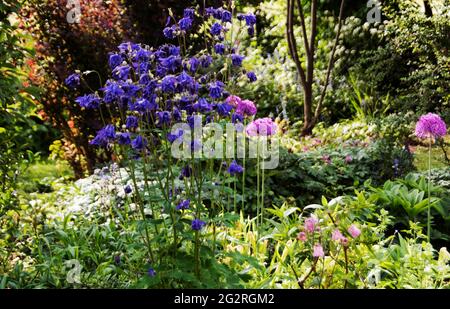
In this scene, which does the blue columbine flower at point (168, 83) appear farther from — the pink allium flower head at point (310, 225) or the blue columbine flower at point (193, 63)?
the pink allium flower head at point (310, 225)

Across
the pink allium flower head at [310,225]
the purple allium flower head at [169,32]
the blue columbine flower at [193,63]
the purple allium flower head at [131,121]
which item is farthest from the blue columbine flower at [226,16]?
the pink allium flower head at [310,225]

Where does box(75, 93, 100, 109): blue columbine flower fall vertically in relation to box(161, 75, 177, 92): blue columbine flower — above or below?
below

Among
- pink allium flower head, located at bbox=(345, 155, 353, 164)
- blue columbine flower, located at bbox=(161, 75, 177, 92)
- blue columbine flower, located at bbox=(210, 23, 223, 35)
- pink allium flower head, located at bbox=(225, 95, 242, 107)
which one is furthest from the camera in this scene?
pink allium flower head, located at bbox=(345, 155, 353, 164)

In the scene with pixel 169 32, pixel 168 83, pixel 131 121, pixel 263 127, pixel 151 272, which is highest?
pixel 169 32

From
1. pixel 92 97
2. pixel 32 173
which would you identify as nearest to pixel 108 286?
pixel 92 97

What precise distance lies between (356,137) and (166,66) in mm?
4968

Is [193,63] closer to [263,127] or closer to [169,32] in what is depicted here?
[169,32]

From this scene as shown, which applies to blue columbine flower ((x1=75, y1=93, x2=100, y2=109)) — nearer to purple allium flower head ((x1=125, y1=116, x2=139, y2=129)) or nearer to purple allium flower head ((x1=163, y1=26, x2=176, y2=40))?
purple allium flower head ((x1=125, y1=116, x2=139, y2=129))

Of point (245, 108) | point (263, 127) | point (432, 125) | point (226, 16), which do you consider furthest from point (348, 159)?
point (226, 16)

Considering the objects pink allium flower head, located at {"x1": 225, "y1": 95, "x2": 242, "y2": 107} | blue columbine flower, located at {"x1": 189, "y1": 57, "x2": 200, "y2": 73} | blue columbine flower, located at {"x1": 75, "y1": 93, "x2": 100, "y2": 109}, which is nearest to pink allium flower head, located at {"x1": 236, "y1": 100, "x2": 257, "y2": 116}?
pink allium flower head, located at {"x1": 225, "y1": 95, "x2": 242, "y2": 107}

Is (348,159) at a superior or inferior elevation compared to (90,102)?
inferior

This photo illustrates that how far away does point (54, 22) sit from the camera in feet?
22.3

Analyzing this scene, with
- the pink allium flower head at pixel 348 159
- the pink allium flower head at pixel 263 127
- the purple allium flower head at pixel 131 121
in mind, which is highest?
the purple allium flower head at pixel 131 121
